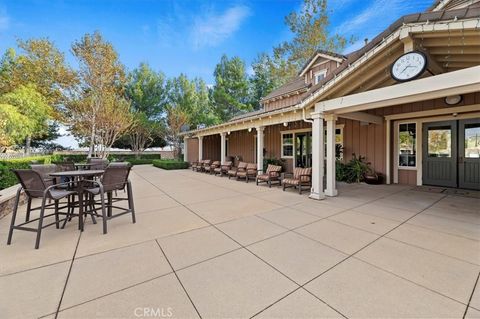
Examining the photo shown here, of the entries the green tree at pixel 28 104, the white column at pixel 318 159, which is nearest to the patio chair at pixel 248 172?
the white column at pixel 318 159

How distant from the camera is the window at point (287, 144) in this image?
1137 cm

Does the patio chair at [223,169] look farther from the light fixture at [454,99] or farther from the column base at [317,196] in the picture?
the light fixture at [454,99]

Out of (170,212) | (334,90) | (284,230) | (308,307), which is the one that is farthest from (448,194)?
(170,212)

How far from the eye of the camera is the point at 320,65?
10.5 meters

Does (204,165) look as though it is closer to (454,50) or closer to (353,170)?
(353,170)

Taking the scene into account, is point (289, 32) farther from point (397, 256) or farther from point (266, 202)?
point (397, 256)

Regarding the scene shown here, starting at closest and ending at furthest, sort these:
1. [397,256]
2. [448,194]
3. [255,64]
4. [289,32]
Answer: [397,256] < [448,194] < [289,32] < [255,64]

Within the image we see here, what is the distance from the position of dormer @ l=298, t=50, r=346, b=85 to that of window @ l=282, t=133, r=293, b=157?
295 cm

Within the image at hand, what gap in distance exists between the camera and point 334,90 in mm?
5457

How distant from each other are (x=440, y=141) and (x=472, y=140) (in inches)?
28.1

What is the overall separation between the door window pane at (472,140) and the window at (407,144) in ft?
4.10

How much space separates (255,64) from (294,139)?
1592cm

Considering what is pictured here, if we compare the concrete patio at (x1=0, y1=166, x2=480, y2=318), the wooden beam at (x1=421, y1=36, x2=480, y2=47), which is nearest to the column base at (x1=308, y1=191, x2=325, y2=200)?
the concrete patio at (x1=0, y1=166, x2=480, y2=318)

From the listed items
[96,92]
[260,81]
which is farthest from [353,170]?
[260,81]
